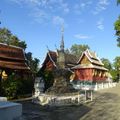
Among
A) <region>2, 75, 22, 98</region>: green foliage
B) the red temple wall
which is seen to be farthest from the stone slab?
the red temple wall

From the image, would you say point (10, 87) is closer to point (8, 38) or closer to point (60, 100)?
point (60, 100)

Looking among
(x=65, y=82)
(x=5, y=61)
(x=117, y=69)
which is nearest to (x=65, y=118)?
(x=65, y=82)

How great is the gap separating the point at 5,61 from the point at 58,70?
8274 mm

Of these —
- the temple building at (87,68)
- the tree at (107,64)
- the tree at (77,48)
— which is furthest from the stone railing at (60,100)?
the tree at (77,48)

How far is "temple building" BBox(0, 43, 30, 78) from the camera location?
111 feet

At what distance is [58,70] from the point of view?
29.9 m

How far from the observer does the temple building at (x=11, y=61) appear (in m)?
33.8

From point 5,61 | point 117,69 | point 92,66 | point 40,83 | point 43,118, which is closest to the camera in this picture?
point 43,118

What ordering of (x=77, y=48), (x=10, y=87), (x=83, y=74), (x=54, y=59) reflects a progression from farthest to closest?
(x=77, y=48)
(x=83, y=74)
(x=54, y=59)
(x=10, y=87)

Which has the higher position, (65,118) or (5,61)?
(5,61)

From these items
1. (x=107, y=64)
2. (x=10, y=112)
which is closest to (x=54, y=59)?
(x=10, y=112)

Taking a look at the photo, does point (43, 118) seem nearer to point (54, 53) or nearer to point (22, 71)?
point (22, 71)

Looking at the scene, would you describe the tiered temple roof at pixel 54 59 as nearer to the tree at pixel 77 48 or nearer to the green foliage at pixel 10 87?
the green foliage at pixel 10 87

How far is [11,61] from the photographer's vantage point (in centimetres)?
3591
